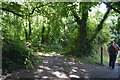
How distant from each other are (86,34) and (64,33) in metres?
8.53

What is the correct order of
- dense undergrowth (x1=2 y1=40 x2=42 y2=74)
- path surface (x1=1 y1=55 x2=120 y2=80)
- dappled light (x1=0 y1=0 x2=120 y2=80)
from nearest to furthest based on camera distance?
1. path surface (x1=1 y1=55 x2=120 y2=80)
2. dappled light (x1=0 y1=0 x2=120 y2=80)
3. dense undergrowth (x1=2 y1=40 x2=42 y2=74)

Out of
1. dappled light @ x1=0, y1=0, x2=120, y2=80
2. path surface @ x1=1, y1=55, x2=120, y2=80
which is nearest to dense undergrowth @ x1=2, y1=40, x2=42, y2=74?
dappled light @ x1=0, y1=0, x2=120, y2=80

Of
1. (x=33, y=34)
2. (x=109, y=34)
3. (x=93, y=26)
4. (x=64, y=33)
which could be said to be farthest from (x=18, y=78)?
(x=33, y=34)

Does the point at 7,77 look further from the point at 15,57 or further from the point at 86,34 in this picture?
the point at 86,34

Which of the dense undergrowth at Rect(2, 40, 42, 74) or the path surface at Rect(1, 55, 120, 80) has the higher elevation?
the dense undergrowth at Rect(2, 40, 42, 74)

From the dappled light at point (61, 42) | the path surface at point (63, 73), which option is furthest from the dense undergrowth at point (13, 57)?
the path surface at point (63, 73)

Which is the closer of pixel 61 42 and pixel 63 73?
pixel 63 73

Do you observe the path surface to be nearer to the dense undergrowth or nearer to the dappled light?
the dappled light

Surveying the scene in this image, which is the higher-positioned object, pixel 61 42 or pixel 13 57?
pixel 61 42

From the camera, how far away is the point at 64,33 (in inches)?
843

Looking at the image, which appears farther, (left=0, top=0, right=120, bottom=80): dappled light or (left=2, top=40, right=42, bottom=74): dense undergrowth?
(left=2, top=40, right=42, bottom=74): dense undergrowth

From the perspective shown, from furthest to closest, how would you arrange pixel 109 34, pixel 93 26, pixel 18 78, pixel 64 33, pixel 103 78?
pixel 64 33, pixel 109 34, pixel 93 26, pixel 103 78, pixel 18 78

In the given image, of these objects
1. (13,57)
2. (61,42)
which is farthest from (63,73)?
(61,42)

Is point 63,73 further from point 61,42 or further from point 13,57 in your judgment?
point 61,42
